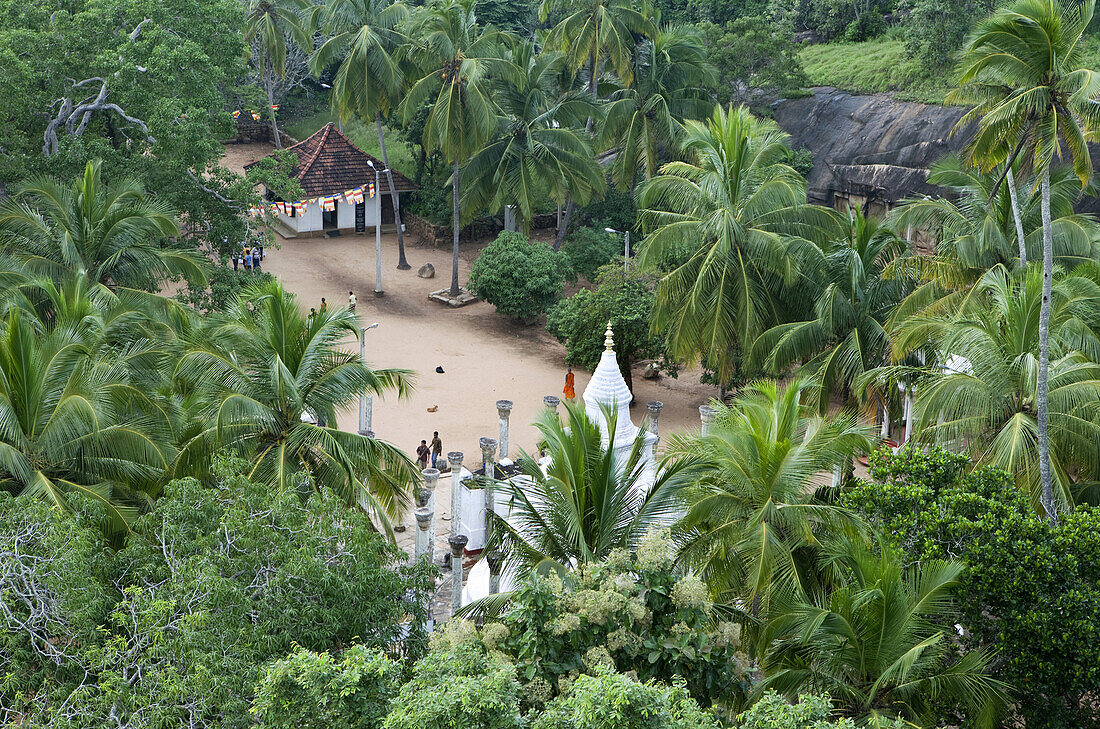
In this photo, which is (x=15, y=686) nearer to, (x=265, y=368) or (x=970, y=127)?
(x=265, y=368)

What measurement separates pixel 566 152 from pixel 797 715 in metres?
24.2

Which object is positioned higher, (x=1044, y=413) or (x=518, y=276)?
(x=1044, y=413)

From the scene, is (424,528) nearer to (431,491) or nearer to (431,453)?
(431,491)

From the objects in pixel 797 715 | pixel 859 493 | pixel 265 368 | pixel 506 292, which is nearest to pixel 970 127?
pixel 506 292

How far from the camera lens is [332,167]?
119ft

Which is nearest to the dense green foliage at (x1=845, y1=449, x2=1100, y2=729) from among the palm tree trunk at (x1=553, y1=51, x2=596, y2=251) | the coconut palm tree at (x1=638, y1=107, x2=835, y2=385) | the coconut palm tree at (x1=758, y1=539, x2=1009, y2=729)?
the coconut palm tree at (x1=758, y1=539, x2=1009, y2=729)

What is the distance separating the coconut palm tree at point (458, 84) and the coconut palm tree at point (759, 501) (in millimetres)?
19350

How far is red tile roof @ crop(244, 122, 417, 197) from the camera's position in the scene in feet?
117

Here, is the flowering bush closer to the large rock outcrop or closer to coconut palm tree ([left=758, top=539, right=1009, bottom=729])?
coconut palm tree ([left=758, top=539, right=1009, bottom=729])

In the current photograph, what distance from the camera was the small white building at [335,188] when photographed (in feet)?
117

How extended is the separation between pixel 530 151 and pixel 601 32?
4307 millimetres

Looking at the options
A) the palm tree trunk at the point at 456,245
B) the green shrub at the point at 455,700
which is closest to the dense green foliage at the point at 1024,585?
the green shrub at the point at 455,700

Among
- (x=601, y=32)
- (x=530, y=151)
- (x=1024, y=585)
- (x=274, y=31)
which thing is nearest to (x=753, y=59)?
(x=601, y=32)

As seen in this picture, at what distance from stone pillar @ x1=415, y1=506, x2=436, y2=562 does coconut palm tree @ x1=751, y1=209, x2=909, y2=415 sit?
692cm
